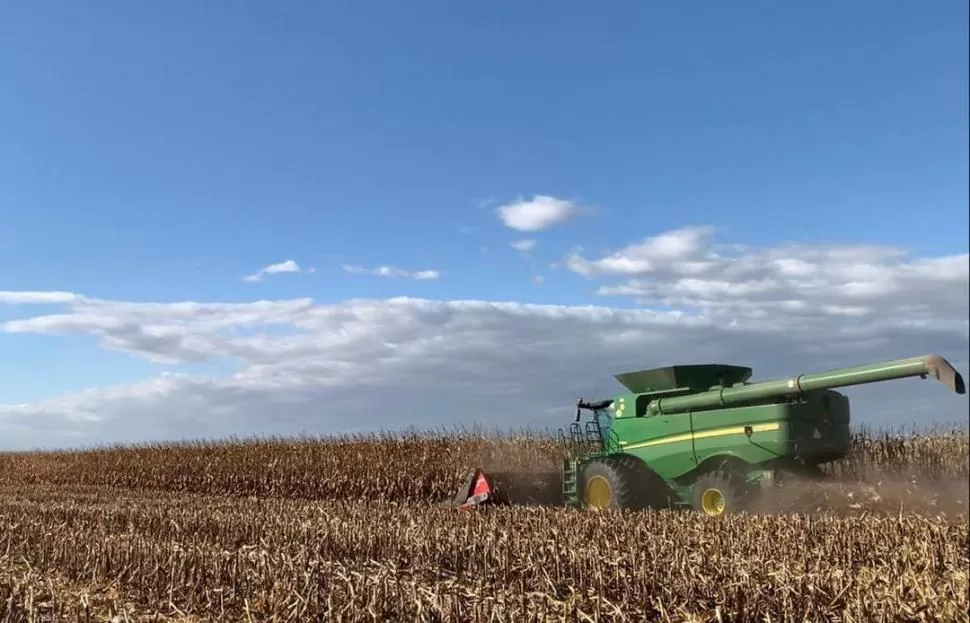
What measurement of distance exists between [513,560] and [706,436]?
5304mm

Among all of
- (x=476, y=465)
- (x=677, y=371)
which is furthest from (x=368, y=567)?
(x=476, y=465)

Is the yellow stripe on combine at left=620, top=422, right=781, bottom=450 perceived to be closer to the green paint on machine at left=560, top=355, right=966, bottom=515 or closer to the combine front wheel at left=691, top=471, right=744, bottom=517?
the green paint on machine at left=560, top=355, right=966, bottom=515

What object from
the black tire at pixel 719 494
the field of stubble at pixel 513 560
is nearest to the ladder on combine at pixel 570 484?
the field of stubble at pixel 513 560

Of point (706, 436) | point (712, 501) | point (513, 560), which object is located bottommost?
point (712, 501)

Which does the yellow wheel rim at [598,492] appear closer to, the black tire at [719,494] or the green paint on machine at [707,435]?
the green paint on machine at [707,435]

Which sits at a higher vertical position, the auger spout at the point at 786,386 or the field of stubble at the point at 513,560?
the auger spout at the point at 786,386

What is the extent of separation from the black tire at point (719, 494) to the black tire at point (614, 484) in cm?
81

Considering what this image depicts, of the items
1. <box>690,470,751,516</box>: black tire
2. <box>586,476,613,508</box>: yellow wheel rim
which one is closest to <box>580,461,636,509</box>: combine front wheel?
<box>586,476,613,508</box>: yellow wheel rim

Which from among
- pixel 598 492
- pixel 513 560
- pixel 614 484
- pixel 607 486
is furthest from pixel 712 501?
pixel 513 560

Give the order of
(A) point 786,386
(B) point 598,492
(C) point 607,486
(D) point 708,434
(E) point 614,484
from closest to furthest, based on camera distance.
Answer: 1. (A) point 786,386
2. (D) point 708,434
3. (E) point 614,484
4. (C) point 607,486
5. (B) point 598,492

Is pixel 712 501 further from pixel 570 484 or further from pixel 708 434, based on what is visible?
pixel 570 484

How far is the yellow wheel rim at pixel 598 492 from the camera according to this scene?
477 inches

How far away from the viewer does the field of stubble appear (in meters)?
4.76

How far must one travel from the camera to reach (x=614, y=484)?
1184 centimetres
